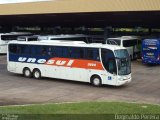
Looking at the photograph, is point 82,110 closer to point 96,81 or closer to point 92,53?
point 96,81

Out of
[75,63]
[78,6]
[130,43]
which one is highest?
[78,6]

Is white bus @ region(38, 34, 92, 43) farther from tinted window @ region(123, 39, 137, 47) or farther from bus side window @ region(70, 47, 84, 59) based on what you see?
bus side window @ region(70, 47, 84, 59)

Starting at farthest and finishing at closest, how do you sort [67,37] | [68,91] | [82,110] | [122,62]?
1. [67,37]
2. [122,62]
3. [68,91]
4. [82,110]

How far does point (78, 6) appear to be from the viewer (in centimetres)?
3700

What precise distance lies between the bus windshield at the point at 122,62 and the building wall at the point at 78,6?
453 inches

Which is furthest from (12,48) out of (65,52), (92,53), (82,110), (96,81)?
(82,110)

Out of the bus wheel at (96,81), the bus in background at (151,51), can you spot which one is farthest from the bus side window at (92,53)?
the bus in background at (151,51)

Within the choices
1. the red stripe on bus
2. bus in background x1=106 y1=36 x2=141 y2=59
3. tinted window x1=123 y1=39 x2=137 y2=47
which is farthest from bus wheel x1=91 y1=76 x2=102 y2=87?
tinted window x1=123 y1=39 x2=137 y2=47

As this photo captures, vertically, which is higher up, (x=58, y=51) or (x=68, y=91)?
(x=58, y=51)

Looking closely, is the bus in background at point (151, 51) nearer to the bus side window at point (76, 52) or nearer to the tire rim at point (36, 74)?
the bus side window at point (76, 52)

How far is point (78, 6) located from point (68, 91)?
17.6 meters

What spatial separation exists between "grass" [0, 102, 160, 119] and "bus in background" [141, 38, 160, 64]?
58.9ft

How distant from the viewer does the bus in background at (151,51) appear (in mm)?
32812

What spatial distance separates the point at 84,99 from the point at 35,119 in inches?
243
